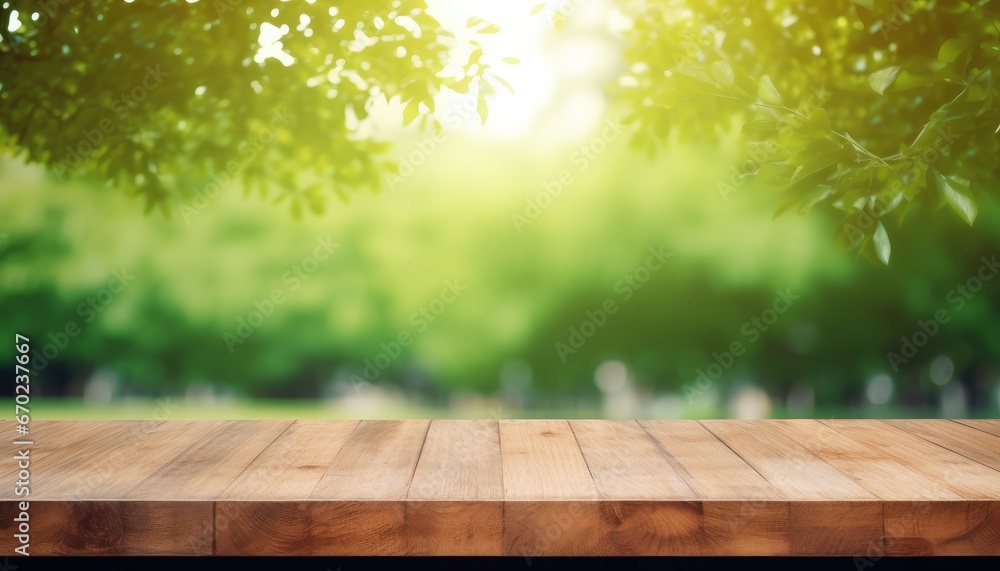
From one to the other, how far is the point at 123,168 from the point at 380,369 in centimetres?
105

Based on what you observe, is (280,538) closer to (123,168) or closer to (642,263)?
(642,263)

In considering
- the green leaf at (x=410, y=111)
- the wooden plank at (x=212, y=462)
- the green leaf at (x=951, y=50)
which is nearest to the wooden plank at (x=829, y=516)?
the green leaf at (x=951, y=50)

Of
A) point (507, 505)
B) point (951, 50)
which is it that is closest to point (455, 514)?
point (507, 505)

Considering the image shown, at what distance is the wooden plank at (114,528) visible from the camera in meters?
1.24

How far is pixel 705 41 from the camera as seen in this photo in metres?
2.63

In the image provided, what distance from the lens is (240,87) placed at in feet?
8.80

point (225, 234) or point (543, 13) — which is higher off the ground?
point (543, 13)

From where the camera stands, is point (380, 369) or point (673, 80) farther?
point (380, 369)

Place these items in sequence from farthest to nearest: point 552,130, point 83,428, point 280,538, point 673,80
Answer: point 552,130 < point 83,428 < point 673,80 < point 280,538

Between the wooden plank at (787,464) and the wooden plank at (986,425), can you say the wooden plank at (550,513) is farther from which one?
the wooden plank at (986,425)

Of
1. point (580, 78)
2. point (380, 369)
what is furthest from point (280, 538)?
point (580, 78)

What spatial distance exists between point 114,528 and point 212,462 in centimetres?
29

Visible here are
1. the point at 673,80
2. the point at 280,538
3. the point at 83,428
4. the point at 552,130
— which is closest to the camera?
the point at 280,538

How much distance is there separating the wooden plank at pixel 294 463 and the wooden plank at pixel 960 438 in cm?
121
